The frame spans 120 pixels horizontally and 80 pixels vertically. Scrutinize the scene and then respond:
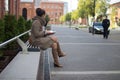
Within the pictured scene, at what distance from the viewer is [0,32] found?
12070 millimetres

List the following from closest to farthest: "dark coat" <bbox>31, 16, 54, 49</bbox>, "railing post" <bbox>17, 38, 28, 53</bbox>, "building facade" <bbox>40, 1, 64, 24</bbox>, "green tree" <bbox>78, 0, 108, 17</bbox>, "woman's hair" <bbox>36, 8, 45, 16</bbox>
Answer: "dark coat" <bbox>31, 16, 54, 49</bbox>
"woman's hair" <bbox>36, 8, 45, 16</bbox>
"railing post" <bbox>17, 38, 28, 53</bbox>
"green tree" <bbox>78, 0, 108, 17</bbox>
"building facade" <bbox>40, 1, 64, 24</bbox>

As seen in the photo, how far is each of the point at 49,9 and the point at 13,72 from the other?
188 m

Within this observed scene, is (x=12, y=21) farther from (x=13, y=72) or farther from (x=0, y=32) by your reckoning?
(x=13, y=72)

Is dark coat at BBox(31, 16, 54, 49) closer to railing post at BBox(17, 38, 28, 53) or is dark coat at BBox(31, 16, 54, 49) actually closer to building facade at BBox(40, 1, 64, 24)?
railing post at BBox(17, 38, 28, 53)

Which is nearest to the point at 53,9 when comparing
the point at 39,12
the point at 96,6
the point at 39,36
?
the point at 96,6

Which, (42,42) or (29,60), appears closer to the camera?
(29,60)

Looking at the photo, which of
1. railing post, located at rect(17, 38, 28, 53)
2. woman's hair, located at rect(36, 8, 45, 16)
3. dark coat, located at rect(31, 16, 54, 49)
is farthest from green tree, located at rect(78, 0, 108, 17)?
dark coat, located at rect(31, 16, 54, 49)

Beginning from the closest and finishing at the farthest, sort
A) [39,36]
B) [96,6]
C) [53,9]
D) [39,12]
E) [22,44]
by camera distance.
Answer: [39,36] → [39,12] → [22,44] → [96,6] → [53,9]

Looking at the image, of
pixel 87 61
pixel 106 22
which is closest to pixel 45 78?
pixel 87 61

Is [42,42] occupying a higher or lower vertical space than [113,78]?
higher

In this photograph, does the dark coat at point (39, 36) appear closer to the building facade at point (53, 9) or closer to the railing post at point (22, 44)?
the railing post at point (22, 44)

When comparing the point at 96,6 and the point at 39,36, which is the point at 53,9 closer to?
the point at 96,6

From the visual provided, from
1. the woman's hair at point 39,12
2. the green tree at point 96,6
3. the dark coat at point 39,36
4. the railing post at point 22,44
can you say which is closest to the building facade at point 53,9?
the green tree at point 96,6

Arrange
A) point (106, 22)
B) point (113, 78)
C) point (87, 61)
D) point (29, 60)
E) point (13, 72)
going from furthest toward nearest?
point (106, 22)
point (87, 61)
point (29, 60)
point (113, 78)
point (13, 72)
